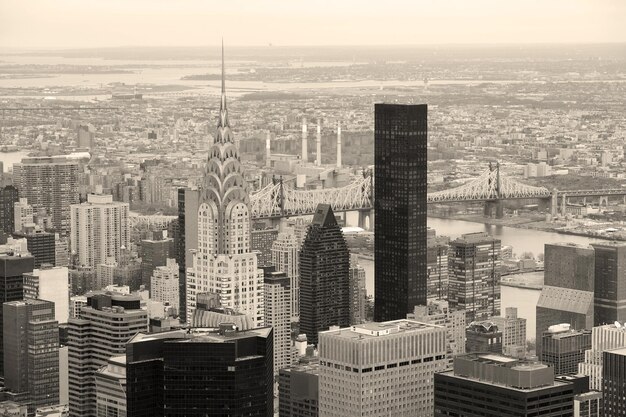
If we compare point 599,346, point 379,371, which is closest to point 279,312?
point 599,346

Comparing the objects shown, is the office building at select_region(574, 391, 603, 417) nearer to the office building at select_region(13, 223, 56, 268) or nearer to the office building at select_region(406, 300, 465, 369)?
the office building at select_region(406, 300, 465, 369)

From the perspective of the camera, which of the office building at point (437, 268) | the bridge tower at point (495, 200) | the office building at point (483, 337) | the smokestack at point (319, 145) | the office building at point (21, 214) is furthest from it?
the smokestack at point (319, 145)

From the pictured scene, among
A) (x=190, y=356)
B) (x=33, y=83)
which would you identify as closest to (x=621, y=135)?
(x=33, y=83)

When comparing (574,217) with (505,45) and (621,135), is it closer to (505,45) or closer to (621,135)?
(621,135)

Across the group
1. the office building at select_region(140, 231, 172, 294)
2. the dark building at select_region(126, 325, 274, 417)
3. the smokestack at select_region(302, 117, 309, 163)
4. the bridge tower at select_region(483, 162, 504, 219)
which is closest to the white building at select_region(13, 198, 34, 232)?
the office building at select_region(140, 231, 172, 294)

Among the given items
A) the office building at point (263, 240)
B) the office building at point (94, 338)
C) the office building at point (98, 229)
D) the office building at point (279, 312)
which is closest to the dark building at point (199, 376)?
the office building at point (94, 338)

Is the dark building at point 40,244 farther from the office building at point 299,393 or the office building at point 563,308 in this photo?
the office building at point 299,393

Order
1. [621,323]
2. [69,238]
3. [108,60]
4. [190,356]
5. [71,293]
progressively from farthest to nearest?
[69,238] < [108,60] < [71,293] < [621,323] < [190,356]
